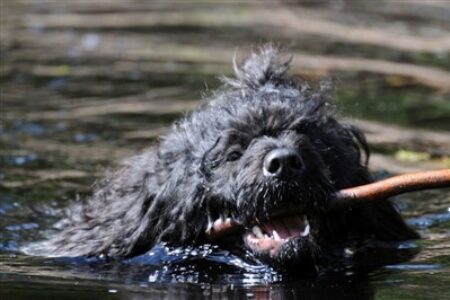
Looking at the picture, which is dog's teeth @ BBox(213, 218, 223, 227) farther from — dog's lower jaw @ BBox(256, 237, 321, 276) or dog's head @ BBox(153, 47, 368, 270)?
dog's lower jaw @ BBox(256, 237, 321, 276)

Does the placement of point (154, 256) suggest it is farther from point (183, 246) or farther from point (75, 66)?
point (75, 66)

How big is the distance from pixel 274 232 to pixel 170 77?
778 centimetres

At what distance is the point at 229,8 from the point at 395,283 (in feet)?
47.0

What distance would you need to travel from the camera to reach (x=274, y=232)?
6984 millimetres

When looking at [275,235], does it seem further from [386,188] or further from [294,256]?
[386,188]

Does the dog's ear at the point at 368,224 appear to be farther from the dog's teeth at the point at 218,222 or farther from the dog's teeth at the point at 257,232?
the dog's teeth at the point at 218,222

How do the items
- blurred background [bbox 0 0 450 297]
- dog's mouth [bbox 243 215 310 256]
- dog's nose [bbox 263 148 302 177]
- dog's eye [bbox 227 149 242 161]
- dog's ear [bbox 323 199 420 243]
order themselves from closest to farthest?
dog's nose [bbox 263 148 302 177], dog's mouth [bbox 243 215 310 256], dog's eye [bbox 227 149 242 161], dog's ear [bbox 323 199 420 243], blurred background [bbox 0 0 450 297]

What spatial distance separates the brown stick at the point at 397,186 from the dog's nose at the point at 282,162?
0.43 m

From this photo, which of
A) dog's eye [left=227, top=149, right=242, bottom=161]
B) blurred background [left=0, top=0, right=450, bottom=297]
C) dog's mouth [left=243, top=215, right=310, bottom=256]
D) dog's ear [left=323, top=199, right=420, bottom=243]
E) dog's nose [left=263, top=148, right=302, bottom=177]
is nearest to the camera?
dog's nose [left=263, top=148, right=302, bottom=177]

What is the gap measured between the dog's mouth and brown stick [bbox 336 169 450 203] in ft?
0.94

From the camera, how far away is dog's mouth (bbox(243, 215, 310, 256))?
22.7 ft

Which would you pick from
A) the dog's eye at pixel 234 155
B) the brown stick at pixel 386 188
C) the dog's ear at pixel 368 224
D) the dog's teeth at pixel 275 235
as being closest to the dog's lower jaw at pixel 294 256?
the dog's teeth at pixel 275 235

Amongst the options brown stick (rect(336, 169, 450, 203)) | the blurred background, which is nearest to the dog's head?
brown stick (rect(336, 169, 450, 203))

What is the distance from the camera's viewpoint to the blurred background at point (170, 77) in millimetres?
10258
